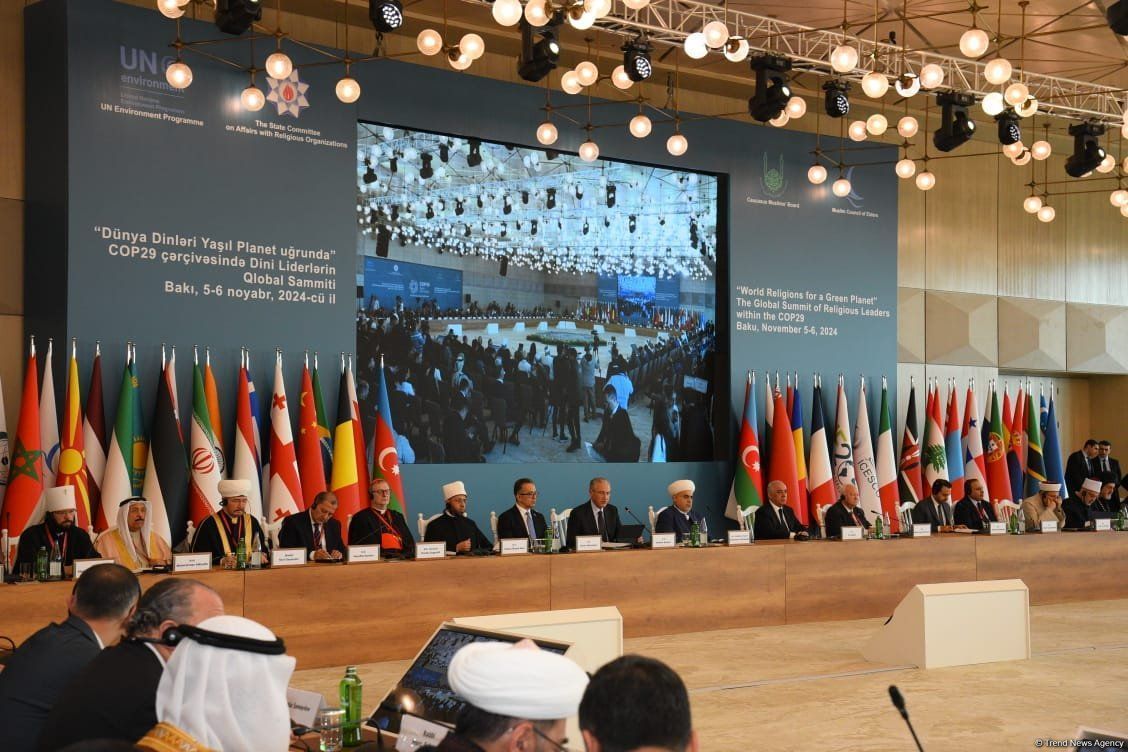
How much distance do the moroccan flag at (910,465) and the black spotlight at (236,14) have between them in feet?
23.1

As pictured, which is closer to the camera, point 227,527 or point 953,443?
point 227,527

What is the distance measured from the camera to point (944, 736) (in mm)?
5070

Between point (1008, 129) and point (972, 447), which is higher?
point (1008, 129)

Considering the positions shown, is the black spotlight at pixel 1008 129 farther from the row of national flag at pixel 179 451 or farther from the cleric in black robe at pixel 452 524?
the row of national flag at pixel 179 451

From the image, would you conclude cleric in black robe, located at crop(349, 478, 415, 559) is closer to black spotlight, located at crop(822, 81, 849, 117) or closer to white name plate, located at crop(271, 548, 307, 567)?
white name plate, located at crop(271, 548, 307, 567)

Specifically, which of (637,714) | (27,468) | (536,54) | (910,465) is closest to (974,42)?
(536,54)

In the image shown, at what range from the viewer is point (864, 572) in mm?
8273

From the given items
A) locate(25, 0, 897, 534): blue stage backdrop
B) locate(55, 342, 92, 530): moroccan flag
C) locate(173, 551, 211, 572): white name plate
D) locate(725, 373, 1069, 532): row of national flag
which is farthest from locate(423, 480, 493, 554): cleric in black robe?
locate(725, 373, 1069, 532): row of national flag

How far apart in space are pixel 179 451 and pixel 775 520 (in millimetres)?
4213

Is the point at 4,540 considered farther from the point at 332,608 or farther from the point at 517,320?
the point at 517,320

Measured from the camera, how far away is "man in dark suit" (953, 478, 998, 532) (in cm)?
994

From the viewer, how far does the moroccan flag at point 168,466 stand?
746 cm

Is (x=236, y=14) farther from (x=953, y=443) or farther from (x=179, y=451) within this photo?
(x=953, y=443)

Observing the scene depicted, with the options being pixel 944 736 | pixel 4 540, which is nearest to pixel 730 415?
pixel 944 736
